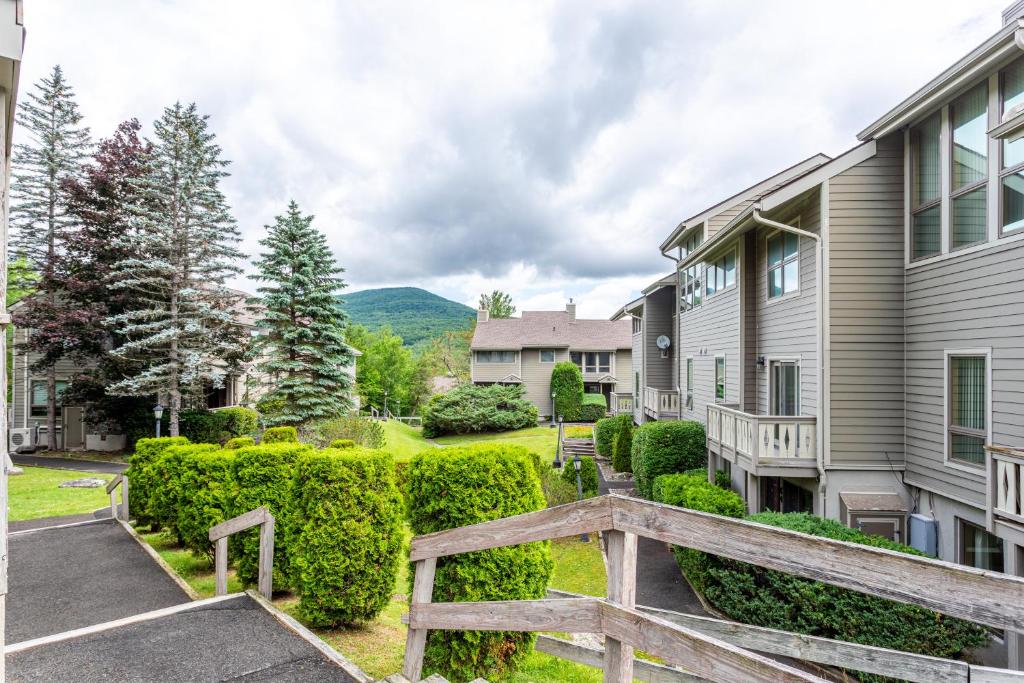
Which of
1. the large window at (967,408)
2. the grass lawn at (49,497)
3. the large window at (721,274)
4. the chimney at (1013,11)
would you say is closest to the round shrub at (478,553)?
the large window at (967,408)

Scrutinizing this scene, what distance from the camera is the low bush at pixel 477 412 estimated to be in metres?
32.7

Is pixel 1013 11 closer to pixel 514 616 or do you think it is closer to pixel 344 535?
pixel 514 616

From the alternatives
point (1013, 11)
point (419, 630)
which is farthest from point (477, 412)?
point (419, 630)

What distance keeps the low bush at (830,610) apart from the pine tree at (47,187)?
2423cm

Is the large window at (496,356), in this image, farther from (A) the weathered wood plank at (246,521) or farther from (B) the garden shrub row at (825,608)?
(A) the weathered wood plank at (246,521)

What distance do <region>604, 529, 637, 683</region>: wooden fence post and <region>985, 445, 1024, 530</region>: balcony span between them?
233 inches

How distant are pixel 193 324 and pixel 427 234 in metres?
31.6

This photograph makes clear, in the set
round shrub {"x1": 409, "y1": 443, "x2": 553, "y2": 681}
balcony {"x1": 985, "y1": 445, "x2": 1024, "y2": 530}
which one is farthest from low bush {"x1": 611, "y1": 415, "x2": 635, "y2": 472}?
round shrub {"x1": 409, "y1": 443, "x2": 553, "y2": 681}

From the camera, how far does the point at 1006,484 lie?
591 cm

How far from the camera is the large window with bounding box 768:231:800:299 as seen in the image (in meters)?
10.4

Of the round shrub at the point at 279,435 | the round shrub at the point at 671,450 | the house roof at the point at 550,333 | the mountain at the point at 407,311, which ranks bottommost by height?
the round shrub at the point at 671,450

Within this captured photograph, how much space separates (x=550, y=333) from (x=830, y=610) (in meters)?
32.2

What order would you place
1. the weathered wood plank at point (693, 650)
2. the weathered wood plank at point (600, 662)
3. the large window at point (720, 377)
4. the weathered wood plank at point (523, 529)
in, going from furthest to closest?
the large window at point (720, 377)
the weathered wood plank at point (600, 662)
the weathered wood plank at point (523, 529)
the weathered wood plank at point (693, 650)

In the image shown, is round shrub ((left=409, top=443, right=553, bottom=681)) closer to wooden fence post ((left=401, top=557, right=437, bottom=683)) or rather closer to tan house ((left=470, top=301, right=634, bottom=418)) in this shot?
wooden fence post ((left=401, top=557, right=437, bottom=683))
